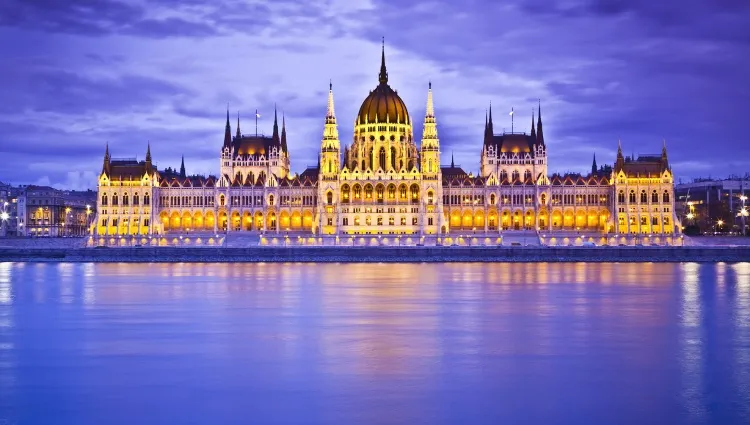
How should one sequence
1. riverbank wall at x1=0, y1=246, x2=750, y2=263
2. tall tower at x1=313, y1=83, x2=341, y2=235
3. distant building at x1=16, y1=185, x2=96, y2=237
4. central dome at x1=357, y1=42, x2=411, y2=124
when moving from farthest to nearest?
1. distant building at x1=16, y1=185, x2=96, y2=237
2. central dome at x1=357, y1=42, x2=411, y2=124
3. tall tower at x1=313, y1=83, x2=341, y2=235
4. riverbank wall at x1=0, y1=246, x2=750, y2=263

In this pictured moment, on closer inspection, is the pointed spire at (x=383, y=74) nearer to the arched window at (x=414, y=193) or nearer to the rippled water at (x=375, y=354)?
the arched window at (x=414, y=193)

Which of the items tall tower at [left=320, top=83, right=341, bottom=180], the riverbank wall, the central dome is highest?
the central dome

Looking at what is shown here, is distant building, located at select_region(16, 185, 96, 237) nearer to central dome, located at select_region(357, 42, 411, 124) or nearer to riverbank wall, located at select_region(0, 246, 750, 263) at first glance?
central dome, located at select_region(357, 42, 411, 124)

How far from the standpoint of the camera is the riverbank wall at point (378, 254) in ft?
246

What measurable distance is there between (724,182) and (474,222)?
55765 mm

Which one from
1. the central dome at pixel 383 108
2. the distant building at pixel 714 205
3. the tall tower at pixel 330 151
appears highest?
the central dome at pixel 383 108

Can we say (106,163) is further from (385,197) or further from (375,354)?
(375,354)

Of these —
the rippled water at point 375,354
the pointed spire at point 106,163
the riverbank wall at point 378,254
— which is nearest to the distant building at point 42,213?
the pointed spire at point 106,163

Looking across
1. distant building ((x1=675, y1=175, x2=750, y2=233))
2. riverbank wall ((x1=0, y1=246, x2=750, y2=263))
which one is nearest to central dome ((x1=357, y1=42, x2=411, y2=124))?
distant building ((x1=675, y1=175, x2=750, y2=233))

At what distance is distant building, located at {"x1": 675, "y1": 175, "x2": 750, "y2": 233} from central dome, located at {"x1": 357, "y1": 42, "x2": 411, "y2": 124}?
43216mm

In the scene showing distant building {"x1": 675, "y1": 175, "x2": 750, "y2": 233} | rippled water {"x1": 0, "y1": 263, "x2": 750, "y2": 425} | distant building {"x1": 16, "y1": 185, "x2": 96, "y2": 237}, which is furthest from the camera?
distant building {"x1": 16, "y1": 185, "x2": 96, "y2": 237}

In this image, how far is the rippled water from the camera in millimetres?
17453

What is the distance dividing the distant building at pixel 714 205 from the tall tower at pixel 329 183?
4938 centimetres

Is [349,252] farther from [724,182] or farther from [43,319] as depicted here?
[724,182]
